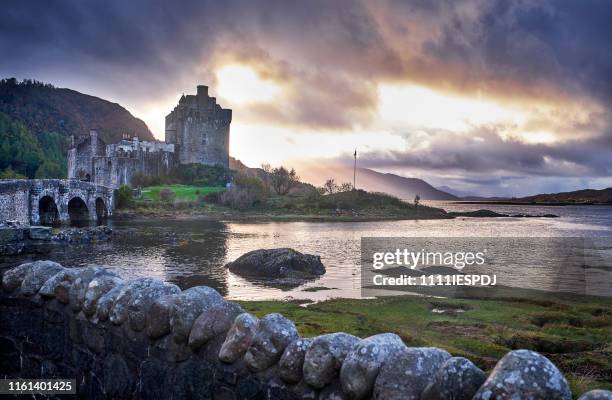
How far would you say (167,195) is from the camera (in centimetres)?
7812

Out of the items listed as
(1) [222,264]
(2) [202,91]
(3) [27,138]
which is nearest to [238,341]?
(1) [222,264]

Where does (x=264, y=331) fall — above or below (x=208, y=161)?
below

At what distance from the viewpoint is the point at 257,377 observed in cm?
393

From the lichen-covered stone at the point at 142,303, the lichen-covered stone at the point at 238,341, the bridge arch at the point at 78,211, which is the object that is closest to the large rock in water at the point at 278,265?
the lichen-covered stone at the point at 142,303

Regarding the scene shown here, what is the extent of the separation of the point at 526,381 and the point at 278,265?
20868mm

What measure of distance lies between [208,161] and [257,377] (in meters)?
103

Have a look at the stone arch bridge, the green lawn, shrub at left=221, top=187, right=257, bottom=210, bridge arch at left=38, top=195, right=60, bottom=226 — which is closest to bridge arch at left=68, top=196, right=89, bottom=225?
the stone arch bridge

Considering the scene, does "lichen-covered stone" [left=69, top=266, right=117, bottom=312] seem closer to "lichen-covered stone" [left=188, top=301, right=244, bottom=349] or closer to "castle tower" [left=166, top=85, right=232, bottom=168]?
"lichen-covered stone" [left=188, top=301, right=244, bottom=349]

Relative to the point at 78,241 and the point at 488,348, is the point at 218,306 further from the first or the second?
the point at 78,241

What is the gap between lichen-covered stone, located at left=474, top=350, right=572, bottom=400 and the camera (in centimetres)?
277

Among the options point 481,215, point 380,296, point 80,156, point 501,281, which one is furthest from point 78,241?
point 481,215

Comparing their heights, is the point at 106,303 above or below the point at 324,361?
above

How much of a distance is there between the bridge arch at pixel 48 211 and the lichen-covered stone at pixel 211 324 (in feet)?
168

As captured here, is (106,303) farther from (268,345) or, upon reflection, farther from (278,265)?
(278,265)
